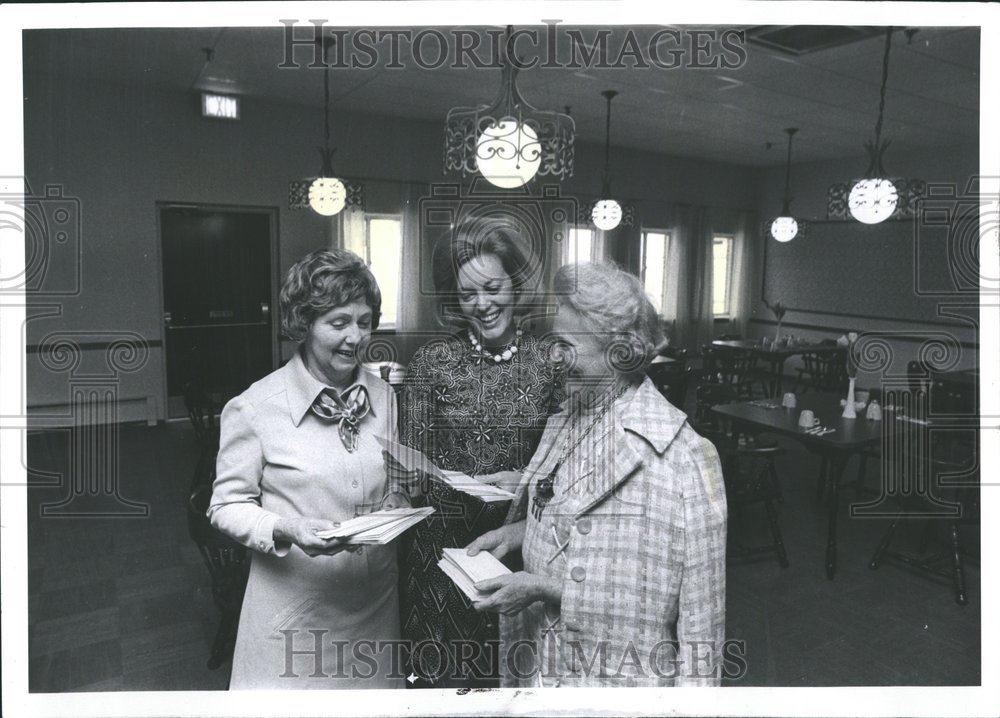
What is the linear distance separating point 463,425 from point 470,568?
Answer: 43cm

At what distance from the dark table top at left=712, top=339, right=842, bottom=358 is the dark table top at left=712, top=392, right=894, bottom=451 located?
0.35 m

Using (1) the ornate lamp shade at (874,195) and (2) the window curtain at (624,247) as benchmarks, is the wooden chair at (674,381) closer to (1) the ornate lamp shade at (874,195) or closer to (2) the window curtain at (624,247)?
(2) the window curtain at (624,247)

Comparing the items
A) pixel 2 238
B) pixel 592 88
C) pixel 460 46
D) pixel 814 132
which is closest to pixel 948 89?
pixel 814 132

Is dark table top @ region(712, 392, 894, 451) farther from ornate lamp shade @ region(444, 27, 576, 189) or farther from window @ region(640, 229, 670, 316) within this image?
ornate lamp shade @ region(444, 27, 576, 189)

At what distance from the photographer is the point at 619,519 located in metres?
1.66

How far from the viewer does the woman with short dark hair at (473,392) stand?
194 centimetres

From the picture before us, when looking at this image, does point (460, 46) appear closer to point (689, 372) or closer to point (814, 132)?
point (689, 372)

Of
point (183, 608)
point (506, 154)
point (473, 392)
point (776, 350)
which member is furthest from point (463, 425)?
point (776, 350)

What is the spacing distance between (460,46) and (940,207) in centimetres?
189

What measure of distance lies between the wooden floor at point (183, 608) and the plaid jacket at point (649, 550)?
36.8 inches

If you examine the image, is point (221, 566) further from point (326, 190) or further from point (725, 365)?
point (725, 365)

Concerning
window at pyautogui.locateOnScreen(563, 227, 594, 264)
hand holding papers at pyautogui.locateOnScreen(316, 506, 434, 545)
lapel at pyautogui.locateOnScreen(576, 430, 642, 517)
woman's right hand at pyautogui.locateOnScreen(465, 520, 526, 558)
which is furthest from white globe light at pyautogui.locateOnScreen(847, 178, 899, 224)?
hand holding papers at pyautogui.locateOnScreen(316, 506, 434, 545)

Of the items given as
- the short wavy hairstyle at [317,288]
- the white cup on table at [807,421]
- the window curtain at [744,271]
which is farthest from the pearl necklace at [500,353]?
the white cup on table at [807,421]

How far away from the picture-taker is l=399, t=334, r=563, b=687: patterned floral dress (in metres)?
1.97
